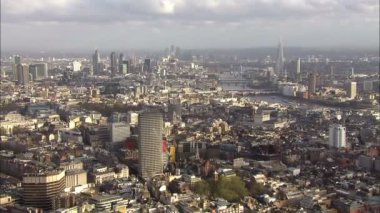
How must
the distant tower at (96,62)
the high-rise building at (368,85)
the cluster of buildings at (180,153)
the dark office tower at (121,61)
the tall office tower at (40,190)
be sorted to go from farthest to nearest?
the dark office tower at (121,61) → the distant tower at (96,62) → the high-rise building at (368,85) → the cluster of buildings at (180,153) → the tall office tower at (40,190)

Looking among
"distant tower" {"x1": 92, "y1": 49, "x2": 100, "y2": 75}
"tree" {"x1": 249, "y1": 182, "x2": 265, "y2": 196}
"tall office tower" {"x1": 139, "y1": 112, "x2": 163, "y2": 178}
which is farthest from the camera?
"distant tower" {"x1": 92, "y1": 49, "x2": 100, "y2": 75}

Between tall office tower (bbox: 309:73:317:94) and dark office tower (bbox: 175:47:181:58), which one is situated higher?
dark office tower (bbox: 175:47:181:58)

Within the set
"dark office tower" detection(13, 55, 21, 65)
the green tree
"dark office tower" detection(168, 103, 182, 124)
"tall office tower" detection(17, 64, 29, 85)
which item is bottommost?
the green tree

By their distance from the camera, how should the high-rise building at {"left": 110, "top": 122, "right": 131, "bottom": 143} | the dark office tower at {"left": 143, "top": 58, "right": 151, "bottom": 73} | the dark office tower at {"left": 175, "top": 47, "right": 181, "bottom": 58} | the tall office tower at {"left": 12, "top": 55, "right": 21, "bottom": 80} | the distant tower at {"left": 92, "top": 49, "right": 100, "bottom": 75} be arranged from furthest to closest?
the dark office tower at {"left": 175, "top": 47, "right": 181, "bottom": 58} → the distant tower at {"left": 92, "top": 49, "right": 100, "bottom": 75} → the dark office tower at {"left": 143, "top": 58, "right": 151, "bottom": 73} → the tall office tower at {"left": 12, "top": 55, "right": 21, "bottom": 80} → the high-rise building at {"left": 110, "top": 122, "right": 131, "bottom": 143}

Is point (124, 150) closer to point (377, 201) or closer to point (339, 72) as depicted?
point (377, 201)

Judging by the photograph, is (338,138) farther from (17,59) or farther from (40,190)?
(17,59)

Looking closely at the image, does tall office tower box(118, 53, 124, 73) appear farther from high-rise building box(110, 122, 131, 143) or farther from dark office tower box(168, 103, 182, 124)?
high-rise building box(110, 122, 131, 143)

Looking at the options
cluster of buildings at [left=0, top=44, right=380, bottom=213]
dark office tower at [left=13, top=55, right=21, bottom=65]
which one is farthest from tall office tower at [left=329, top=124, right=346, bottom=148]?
dark office tower at [left=13, top=55, right=21, bottom=65]

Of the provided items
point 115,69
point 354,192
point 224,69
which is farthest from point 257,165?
point 224,69

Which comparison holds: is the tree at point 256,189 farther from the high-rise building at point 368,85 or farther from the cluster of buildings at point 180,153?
the high-rise building at point 368,85

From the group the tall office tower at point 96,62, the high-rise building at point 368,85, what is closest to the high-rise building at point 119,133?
the high-rise building at point 368,85
